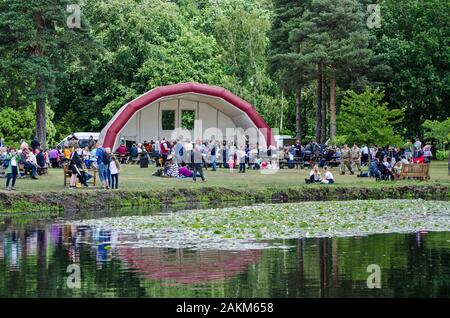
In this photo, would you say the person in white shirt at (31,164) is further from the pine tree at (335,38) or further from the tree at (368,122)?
the pine tree at (335,38)

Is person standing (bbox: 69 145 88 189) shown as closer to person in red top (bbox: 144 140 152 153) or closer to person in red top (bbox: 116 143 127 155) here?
person in red top (bbox: 116 143 127 155)

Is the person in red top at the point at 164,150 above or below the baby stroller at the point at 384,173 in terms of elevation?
above

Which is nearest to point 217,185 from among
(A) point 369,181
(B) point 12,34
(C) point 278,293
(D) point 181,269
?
(A) point 369,181

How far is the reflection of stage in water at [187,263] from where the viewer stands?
17870 mm

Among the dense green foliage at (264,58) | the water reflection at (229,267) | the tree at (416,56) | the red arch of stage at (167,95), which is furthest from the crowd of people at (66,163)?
the tree at (416,56)

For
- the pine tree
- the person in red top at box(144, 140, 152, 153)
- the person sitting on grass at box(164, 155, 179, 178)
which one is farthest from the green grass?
the pine tree

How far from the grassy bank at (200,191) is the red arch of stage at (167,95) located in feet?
24.0

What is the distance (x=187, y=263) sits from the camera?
1938cm

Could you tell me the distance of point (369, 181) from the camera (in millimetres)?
42594

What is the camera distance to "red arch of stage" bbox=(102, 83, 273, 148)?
52.1m

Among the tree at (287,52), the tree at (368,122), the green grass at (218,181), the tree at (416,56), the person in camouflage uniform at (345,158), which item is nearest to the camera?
the green grass at (218,181)

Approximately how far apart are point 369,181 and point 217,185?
7342 millimetres

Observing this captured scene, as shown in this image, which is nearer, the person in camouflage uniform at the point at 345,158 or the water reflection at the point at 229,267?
the water reflection at the point at 229,267
